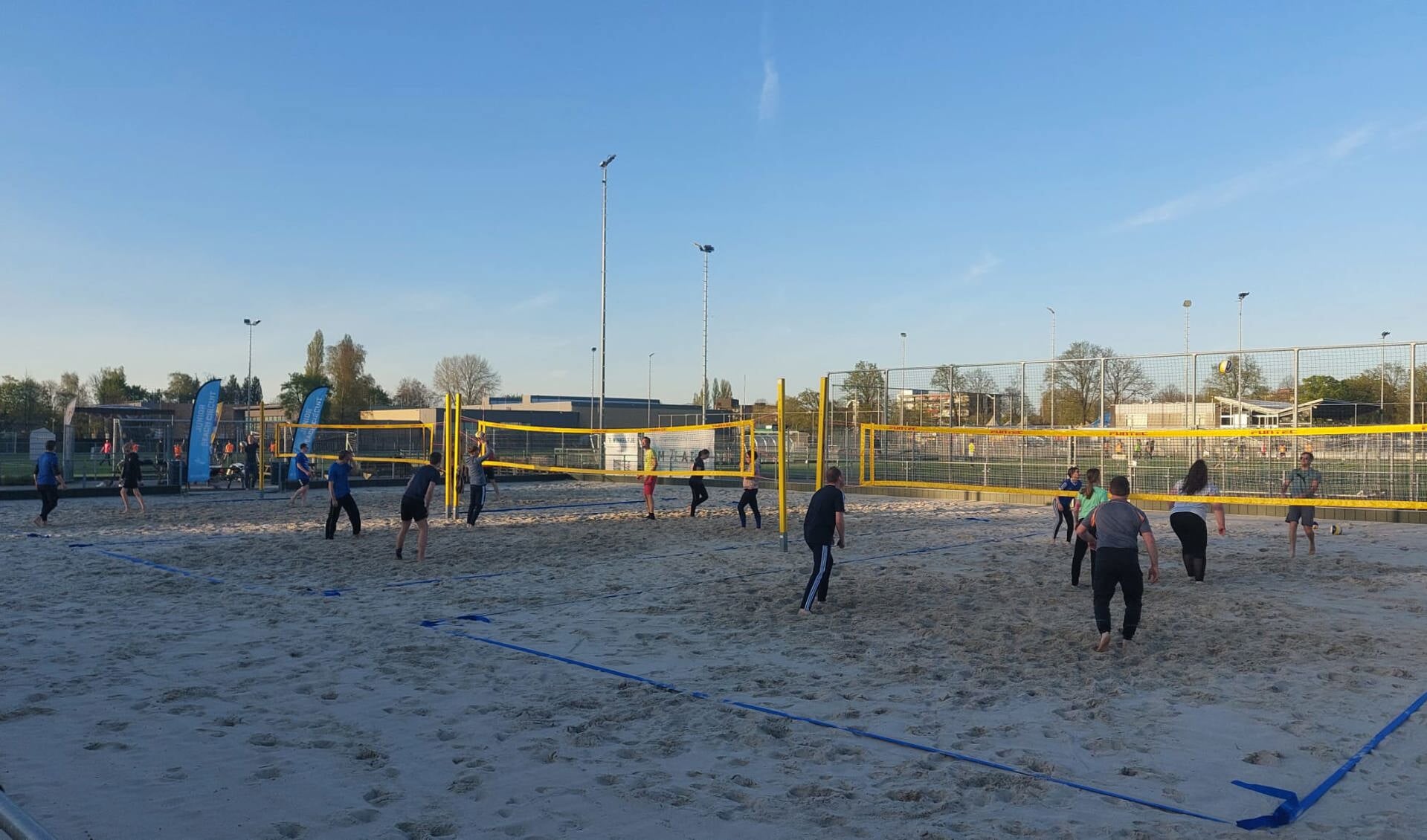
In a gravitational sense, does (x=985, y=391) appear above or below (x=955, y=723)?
above

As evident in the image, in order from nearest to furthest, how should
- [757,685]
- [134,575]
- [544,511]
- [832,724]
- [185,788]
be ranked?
[185,788]
[832,724]
[757,685]
[134,575]
[544,511]

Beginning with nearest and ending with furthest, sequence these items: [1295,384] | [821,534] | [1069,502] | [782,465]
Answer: [821,534], [782,465], [1069,502], [1295,384]

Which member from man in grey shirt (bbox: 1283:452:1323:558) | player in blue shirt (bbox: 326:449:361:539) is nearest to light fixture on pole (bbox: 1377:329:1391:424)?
man in grey shirt (bbox: 1283:452:1323:558)

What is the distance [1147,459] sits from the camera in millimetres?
19875

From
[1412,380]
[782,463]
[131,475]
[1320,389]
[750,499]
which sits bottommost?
[750,499]

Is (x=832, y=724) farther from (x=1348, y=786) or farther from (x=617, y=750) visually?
(x=1348, y=786)

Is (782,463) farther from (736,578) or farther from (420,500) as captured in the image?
(420,500)

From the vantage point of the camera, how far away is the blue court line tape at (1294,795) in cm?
407

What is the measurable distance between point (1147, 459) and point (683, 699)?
1673 cm

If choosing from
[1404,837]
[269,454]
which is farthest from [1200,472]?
[269,454]

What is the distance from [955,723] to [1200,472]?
707 centimetres

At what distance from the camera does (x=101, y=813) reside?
404 centimetres

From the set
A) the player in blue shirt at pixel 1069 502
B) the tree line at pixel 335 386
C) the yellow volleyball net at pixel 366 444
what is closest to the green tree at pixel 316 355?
the tree line at pixel 335 386

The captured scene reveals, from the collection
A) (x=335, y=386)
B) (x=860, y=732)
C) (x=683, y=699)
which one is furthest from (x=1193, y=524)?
(x=335, y=386)
